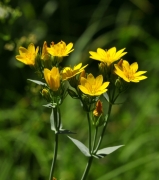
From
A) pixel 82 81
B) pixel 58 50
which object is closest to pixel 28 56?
pixel 58 50

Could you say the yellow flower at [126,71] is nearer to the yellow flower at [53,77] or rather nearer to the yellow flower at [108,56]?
the yellow flower at [108,56]

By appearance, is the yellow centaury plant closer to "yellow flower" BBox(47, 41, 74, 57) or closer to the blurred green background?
"yellow flower" BBox(47, 41, 74, 57)

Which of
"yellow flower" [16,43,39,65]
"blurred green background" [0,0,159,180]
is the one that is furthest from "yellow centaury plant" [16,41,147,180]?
"blurred green background" [0,0,159,180]

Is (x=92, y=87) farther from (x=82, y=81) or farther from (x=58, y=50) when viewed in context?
(x=58, y=50)

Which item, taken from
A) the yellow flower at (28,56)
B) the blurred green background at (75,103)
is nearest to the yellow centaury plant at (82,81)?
the yellow flower at (28,56)

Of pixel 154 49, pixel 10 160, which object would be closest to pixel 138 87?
pixel 154 49

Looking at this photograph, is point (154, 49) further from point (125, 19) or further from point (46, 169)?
point (46, 169)
